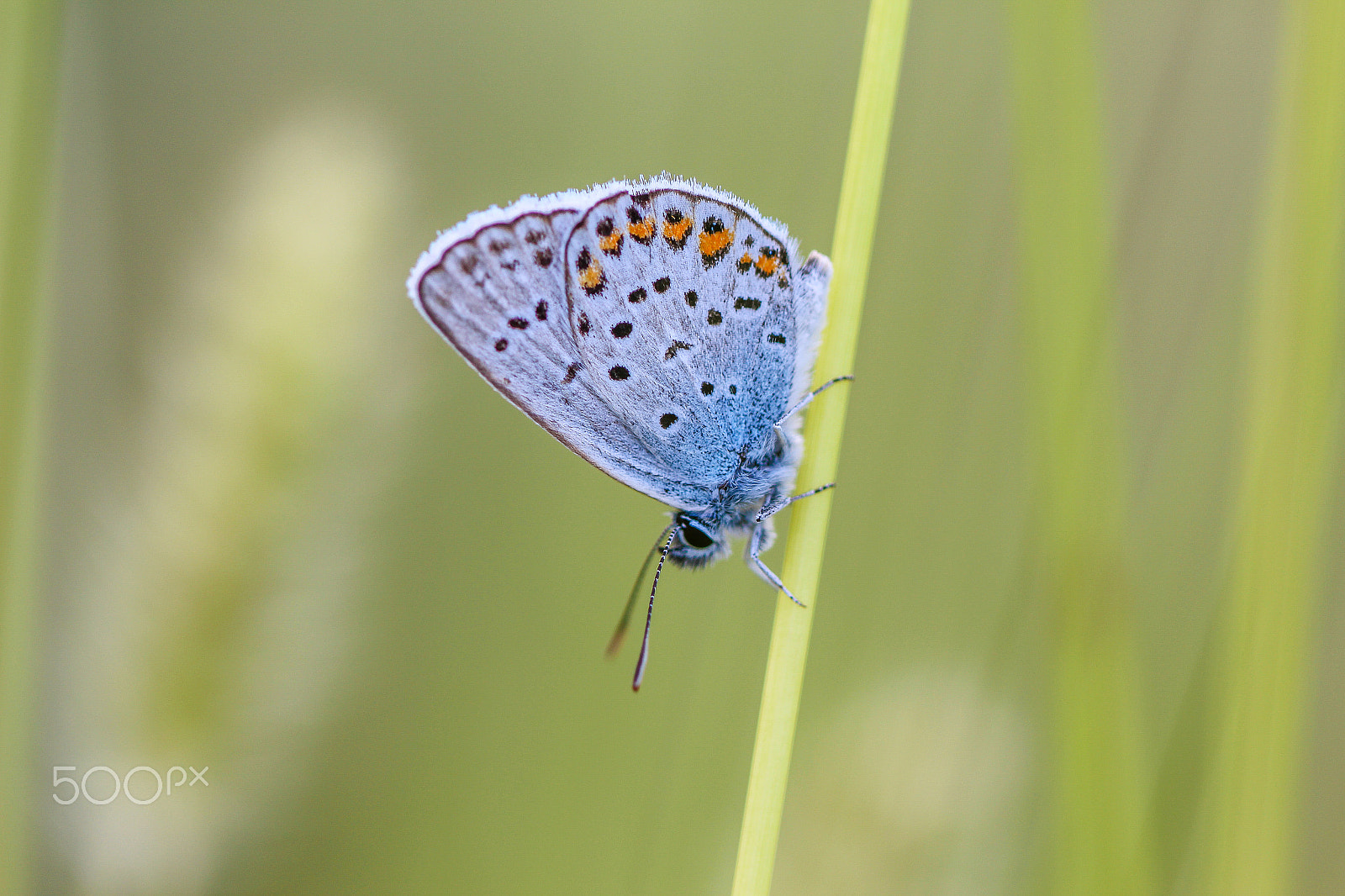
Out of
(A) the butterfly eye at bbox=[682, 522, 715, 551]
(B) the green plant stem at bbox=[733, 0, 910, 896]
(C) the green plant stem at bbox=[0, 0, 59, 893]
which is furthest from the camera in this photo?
(A) the butterfly eye at bbox=[682, 522, 715, 551]

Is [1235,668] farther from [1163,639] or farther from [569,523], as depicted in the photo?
[569,523]

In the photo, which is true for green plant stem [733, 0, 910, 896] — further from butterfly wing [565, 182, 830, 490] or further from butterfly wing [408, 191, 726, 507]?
butterfly wing [408, 191, 726, 507]

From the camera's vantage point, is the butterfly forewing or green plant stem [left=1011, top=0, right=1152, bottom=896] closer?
green plant stem [left=1011, top=0, right=1152, bottom=896]

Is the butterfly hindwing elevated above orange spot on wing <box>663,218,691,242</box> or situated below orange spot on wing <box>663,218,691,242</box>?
below

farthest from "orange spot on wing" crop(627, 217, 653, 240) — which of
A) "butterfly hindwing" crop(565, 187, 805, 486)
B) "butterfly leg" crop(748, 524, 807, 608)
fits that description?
"butterfly leg" crop(748, 524, 807, 608)

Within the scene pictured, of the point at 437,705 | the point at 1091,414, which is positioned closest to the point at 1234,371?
the point at 1091,414
